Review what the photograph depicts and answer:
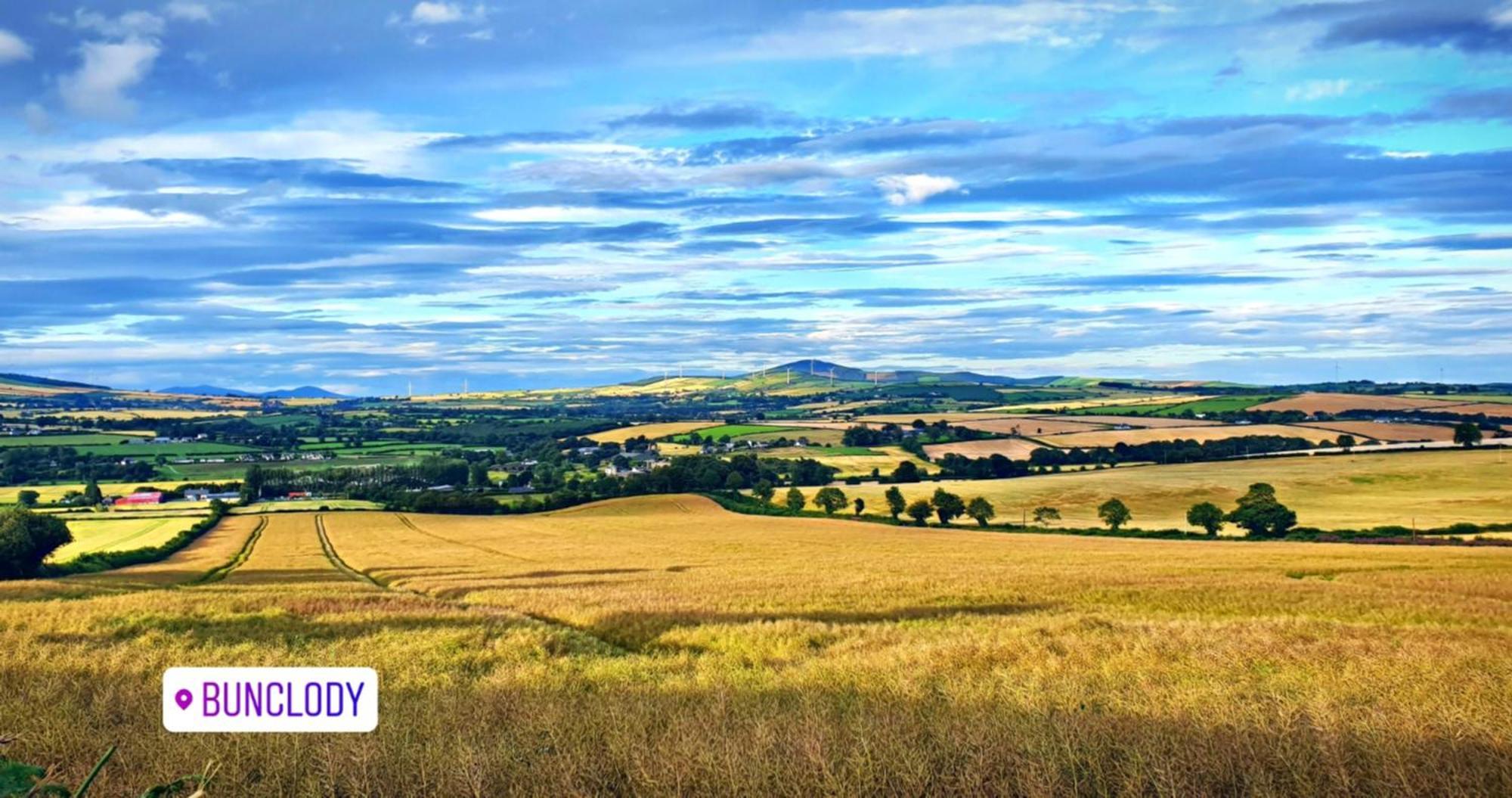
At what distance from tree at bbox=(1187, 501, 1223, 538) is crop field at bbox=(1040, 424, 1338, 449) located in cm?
5232

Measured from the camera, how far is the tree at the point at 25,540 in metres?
54.7

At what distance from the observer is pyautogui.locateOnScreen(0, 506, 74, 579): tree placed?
54688mm

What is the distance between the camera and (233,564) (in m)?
53.3

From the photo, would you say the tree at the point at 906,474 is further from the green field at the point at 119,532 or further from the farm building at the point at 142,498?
the farm building at the point at 142,498

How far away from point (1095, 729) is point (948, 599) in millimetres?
18379

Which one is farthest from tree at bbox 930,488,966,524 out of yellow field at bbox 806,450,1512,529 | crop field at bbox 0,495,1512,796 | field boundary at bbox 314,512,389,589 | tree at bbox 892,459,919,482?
crop field at bbox 0,495,1512,796

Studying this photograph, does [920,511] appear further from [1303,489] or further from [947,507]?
[1303,489]

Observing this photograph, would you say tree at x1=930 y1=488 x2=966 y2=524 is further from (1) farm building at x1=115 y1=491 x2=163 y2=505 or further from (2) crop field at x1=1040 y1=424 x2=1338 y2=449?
(1) farm building at x1=115 y1=491 x2=163 y2=505

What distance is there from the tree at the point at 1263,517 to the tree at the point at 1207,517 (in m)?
1.60

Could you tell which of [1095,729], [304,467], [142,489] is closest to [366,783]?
[1095,729]

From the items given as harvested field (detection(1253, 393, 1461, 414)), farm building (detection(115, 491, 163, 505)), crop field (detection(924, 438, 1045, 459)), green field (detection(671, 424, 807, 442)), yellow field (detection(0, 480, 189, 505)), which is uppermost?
harvested field (detection(1253, 393, 1461, 414))

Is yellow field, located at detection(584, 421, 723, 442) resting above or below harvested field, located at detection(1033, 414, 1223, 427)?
below

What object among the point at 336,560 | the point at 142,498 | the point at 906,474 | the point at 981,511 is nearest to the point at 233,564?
the point at 336,560

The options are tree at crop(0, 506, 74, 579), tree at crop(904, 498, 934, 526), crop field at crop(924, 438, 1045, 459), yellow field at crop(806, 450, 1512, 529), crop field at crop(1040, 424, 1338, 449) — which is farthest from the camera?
crop field at crop(1040, 424, 1338, 449)
